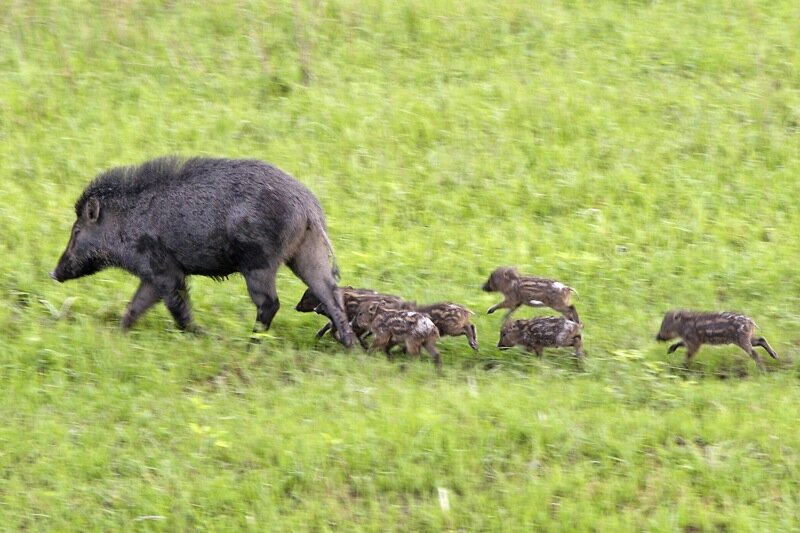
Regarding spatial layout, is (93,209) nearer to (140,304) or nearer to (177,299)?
(140,304)

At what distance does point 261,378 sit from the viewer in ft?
30.6

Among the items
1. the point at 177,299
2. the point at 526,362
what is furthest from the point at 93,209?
the point at 526,362

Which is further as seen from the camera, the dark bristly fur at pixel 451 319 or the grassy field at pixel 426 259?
the dark bristly fur at pixel 451 319

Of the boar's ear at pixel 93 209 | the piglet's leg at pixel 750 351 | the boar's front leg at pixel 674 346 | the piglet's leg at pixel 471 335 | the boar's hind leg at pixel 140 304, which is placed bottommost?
the boar's hind leg at pixel 140 304

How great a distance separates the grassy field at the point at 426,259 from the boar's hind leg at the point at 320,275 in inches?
12.5

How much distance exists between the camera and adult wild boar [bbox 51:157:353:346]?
388 inches

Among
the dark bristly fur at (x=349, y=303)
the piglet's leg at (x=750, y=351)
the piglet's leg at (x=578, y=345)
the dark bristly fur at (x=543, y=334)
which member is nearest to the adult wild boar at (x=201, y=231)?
the dark bristly fur at (x=349, y=303)

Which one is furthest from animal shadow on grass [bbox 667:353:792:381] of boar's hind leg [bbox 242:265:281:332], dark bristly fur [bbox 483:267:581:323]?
boar's hind leg [bbox 242:265:281:332]

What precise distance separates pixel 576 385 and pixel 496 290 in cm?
171

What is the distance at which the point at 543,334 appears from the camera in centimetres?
960

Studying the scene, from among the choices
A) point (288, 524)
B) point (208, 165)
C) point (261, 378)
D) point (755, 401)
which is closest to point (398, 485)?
point (288, 524)

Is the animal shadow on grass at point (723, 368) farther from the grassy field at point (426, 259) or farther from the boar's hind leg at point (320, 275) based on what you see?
the boar's hind leg at point (320, 275)

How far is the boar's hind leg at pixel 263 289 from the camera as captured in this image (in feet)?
32.5

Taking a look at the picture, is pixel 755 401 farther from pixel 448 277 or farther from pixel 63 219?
pixel 63 219
